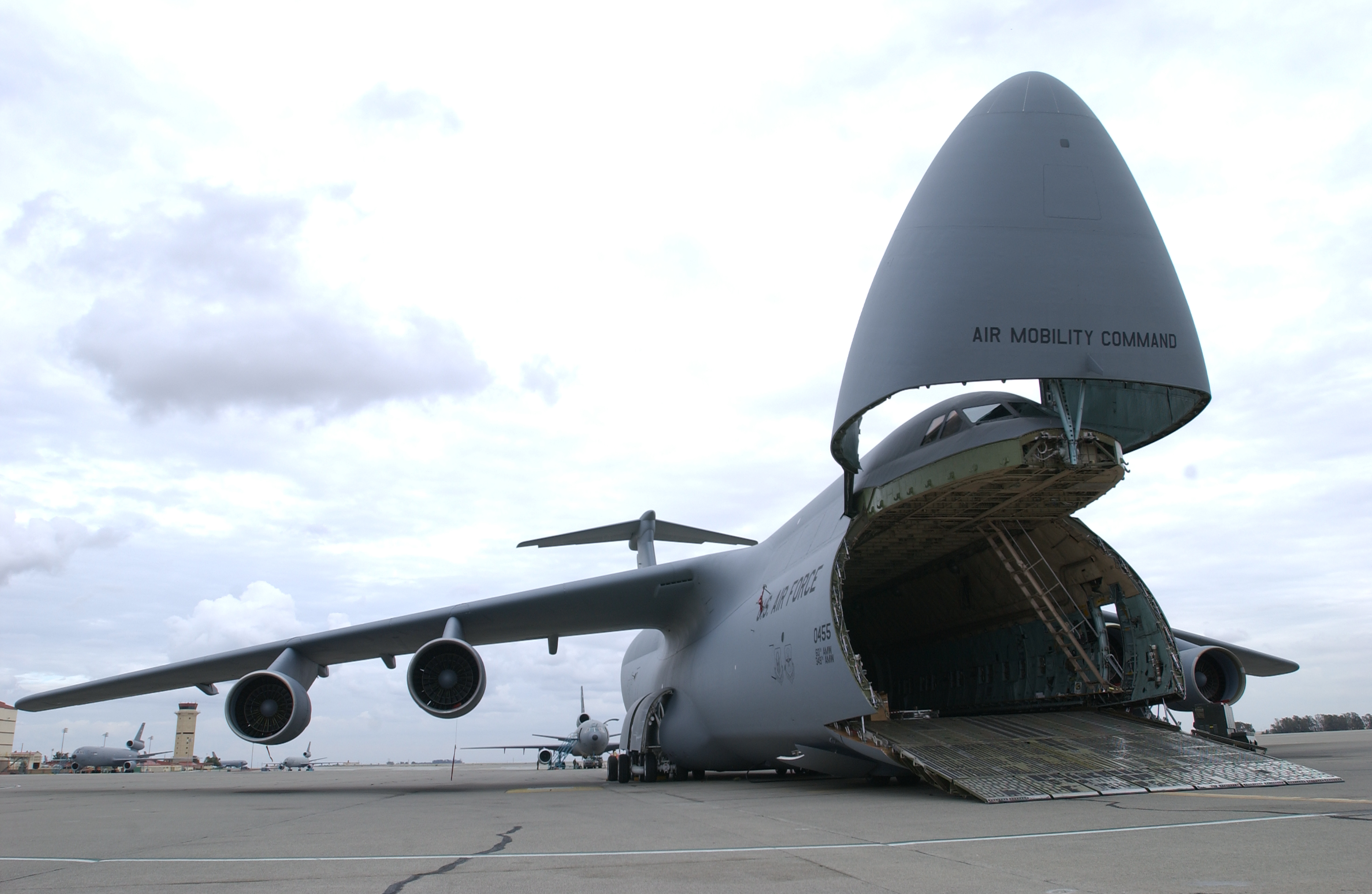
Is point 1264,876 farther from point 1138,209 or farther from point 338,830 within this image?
point 1138,209

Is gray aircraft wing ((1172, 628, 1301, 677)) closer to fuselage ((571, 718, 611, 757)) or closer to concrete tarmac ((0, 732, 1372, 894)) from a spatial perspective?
concrete tarmac ((0, 732, 1372, 894))

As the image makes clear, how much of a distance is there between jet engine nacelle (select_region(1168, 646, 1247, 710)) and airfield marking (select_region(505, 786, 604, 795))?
27.7 feet

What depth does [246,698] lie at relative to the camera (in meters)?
14.6

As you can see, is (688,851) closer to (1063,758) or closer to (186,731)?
(1063,758)

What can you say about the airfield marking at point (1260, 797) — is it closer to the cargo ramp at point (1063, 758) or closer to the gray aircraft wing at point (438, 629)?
the cargo ramp at point (1063, 758)

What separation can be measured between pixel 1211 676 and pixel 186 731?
72.1 metres

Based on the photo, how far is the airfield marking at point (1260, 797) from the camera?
662cm

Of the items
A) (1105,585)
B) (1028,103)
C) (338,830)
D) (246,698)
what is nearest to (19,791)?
(246,698)

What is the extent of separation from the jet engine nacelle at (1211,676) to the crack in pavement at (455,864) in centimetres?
987

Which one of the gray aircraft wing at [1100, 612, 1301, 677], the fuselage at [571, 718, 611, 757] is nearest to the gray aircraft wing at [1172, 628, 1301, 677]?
the gray aircraft wing at [1100, 612, 1301, 677]

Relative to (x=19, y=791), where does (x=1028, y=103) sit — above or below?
above

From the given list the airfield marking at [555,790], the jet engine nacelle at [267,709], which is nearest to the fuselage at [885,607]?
the airfield marking at [555,790]

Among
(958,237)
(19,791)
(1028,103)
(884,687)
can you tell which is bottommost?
(19,791)

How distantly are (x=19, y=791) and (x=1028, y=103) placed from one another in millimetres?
20128
